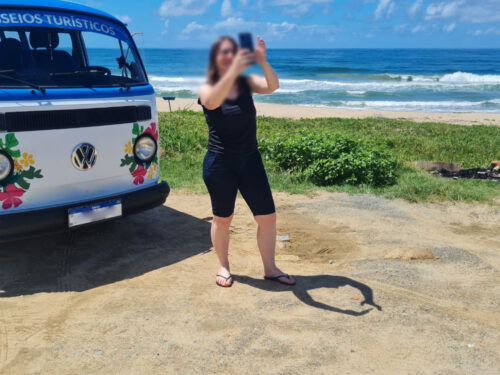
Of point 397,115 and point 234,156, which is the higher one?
point 234,156

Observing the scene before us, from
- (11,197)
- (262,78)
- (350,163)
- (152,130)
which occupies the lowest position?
(350,163)

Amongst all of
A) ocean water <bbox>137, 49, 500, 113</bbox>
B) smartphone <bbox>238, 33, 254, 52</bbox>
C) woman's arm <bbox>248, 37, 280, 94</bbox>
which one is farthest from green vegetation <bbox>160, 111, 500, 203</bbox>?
ocean water <bbox>137, 49, 500, 113</bbox>

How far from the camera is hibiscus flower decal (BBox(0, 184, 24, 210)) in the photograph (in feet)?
12.5

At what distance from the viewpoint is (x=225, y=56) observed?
9.27 feet

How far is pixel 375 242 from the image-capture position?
505cm

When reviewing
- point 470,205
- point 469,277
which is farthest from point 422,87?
point 469,277

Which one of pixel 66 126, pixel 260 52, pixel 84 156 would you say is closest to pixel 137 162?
pixel 84 156

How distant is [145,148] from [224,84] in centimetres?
190

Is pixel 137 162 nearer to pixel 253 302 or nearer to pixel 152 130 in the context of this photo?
pixel 152 130

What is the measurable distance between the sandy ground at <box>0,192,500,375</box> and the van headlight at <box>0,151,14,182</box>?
90cm

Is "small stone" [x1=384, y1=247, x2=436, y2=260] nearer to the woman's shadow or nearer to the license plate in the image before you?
the woman's shadow

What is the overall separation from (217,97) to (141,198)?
5.96 feet

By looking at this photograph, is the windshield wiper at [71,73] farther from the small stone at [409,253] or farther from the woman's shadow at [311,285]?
the small stone at [409,253]

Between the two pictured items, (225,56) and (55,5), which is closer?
(225,56)
